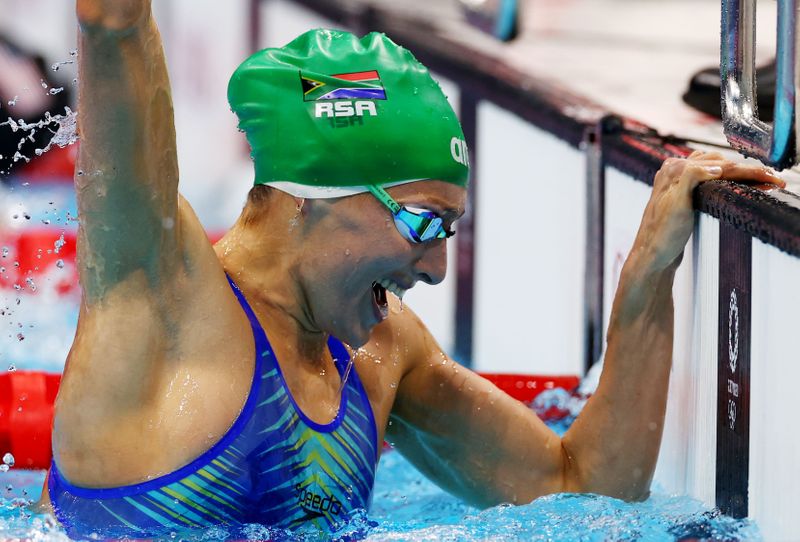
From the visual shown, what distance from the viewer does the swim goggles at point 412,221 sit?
71.1 inches

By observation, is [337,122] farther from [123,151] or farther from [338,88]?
[123,151]

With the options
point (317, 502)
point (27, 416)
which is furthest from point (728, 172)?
point (27, 416)

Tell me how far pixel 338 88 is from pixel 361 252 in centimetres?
23

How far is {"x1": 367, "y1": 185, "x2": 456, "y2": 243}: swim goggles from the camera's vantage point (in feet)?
5.92

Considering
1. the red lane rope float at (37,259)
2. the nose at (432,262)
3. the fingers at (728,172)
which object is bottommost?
the red lane rope float at (37,259)

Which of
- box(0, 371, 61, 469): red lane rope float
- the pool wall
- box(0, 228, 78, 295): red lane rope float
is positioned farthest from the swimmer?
box(0, 228, 78, 295): red lane rope float

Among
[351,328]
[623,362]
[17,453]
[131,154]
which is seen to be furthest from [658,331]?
[17,453]

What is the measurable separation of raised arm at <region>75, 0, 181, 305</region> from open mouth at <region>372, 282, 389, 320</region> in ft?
1.10

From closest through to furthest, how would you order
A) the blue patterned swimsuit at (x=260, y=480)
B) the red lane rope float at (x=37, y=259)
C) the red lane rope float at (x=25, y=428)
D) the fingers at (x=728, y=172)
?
the blue patterned swimsuit at (x=260, y=480), the fingers at (x=728, y=172), the red lane rope float at (x=25, y=428), the red lane rope float at (x=37, y=259)

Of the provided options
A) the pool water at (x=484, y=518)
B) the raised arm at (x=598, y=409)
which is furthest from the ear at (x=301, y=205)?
the raised arm at (x=598, y=409)

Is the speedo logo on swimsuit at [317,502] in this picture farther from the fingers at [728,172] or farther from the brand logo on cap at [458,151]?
the fingers at [728,172]

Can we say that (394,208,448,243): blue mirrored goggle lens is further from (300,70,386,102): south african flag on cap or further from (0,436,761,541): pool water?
(0,436,761,541): pool water

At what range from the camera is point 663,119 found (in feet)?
11.0

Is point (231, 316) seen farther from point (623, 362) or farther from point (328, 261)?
point (623, 362)
